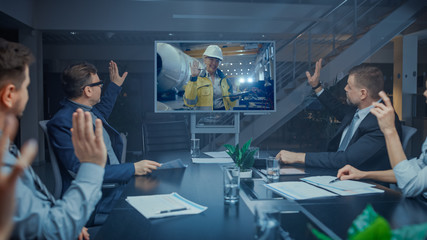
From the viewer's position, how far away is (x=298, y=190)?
143 centimetres

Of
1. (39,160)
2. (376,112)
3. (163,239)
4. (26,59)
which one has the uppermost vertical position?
(26,59)

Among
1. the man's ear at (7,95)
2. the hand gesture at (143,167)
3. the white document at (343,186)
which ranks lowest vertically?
the white document at (343,186)

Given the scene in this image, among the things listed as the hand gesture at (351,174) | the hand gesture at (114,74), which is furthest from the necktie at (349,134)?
the hand gesture at (114,74)

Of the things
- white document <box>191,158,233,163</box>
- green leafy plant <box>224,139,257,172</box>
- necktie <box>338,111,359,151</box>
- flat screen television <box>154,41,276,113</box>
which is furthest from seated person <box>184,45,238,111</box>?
green leafy plant <box>224,139,257,172</box>

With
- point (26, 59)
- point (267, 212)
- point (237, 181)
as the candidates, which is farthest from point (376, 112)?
point (26, 59)

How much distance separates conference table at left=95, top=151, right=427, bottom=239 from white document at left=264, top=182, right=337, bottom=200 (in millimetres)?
31

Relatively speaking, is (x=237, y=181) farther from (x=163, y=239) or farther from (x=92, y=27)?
(x=92, y=27)

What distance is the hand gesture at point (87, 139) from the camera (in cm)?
90

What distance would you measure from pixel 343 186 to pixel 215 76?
6.74 feet

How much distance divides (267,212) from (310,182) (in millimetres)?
797

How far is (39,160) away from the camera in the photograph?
20.6 ft

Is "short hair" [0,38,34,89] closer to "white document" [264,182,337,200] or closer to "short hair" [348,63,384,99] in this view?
"white document" [264,182,337,200]

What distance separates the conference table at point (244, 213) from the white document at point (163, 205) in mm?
22

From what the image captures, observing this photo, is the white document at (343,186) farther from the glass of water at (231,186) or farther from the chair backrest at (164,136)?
the chair backrest at (164,136)
